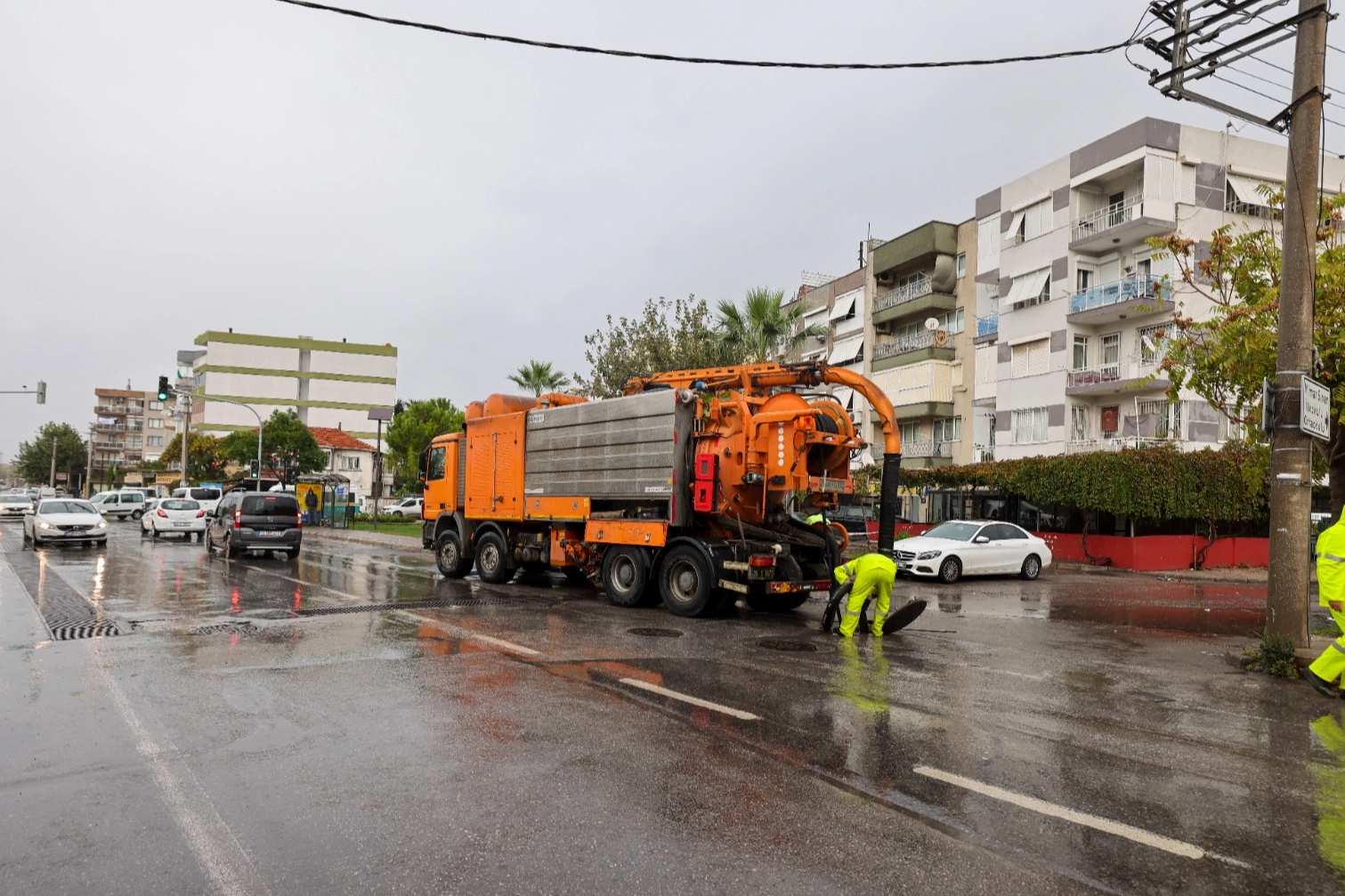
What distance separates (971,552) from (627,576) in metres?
10.2

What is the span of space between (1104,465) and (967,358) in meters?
16.2

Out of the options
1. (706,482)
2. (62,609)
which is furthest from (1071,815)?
(62,609)

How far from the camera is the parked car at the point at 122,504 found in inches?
2006

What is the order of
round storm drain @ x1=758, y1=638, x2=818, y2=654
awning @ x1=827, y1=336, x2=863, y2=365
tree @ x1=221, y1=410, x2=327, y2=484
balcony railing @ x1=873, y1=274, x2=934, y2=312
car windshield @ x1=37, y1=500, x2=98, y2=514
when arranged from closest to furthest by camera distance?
round storm drain @ x1=758, y1=638, x2=818, y2=654, car windshield @ x1=37, y1=500, x2=98, y2=514, balcony railing @ x1=873, y1=274, x2=934, y2=312, awning @ x1=827, y1=336, x2=863, y2=365, tree @ x1=221, y1=410, x2=327, y2=484

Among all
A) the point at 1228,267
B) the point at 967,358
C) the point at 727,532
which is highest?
the point at 967,358

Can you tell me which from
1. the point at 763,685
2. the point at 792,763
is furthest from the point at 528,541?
the point at 792,763

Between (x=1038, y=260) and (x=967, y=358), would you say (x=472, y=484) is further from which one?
(x=967, y=358)

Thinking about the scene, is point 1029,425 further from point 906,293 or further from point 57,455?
point 57,455

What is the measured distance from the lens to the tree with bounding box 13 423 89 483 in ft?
377

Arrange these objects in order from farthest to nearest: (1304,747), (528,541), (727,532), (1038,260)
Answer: (1038,260), (528,541), (727,532), (1304,747)

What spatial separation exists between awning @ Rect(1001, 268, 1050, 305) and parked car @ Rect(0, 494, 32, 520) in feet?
154

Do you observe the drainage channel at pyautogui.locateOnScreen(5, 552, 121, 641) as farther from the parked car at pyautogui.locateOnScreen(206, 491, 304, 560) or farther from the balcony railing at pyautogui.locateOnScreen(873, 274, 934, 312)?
the balcony railing at pyautogui.locateOnScreen(873, 274, 934, 312)

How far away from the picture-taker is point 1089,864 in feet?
13.5

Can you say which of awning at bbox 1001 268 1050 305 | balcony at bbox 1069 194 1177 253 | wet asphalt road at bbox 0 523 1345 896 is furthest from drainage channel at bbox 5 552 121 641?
awning at bbox 1001 268 1050 305
